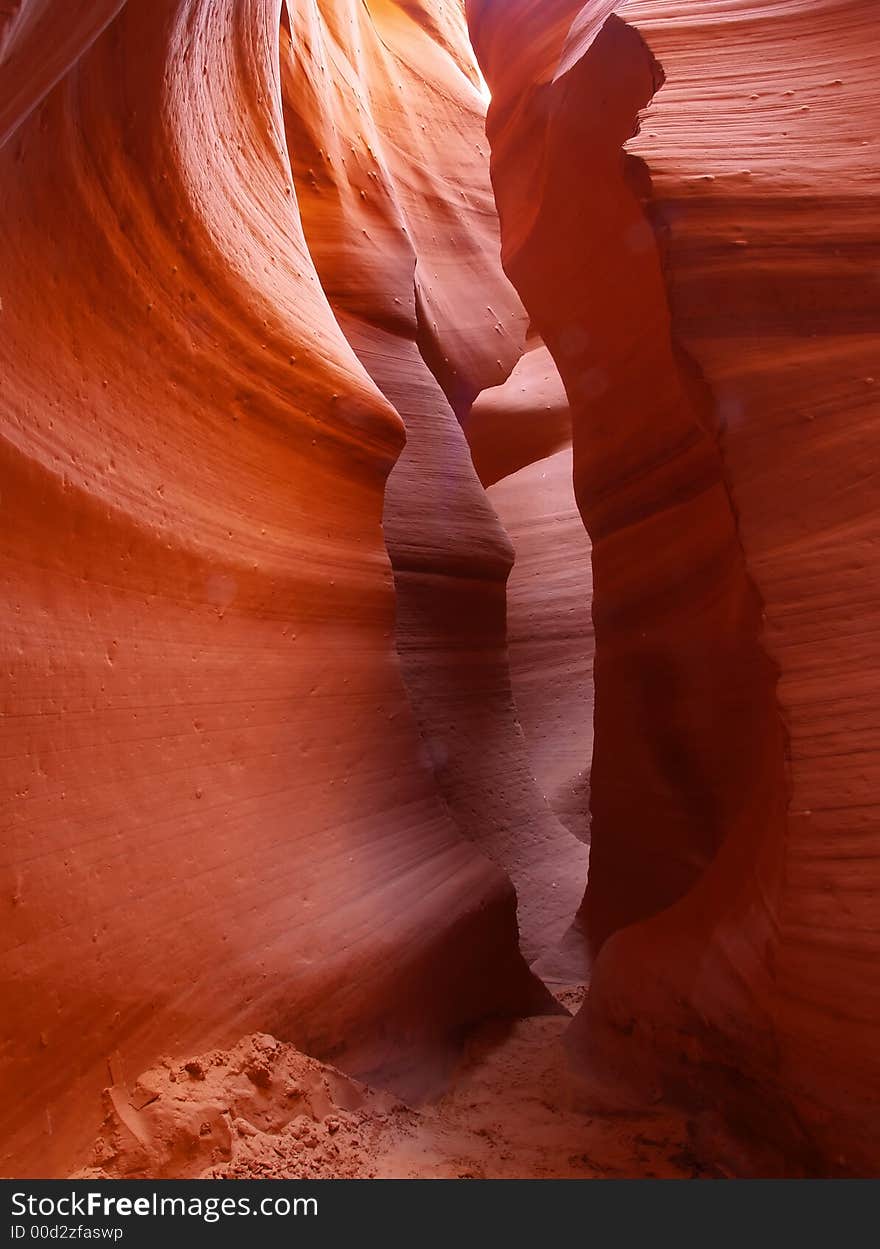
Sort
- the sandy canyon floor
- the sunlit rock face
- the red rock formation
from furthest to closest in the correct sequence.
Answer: the red rock formation → the sunlit rock face → the sandy canyon floor

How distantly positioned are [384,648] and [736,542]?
1036 millimetres

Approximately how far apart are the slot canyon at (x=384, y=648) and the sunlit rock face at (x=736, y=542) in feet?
0.03

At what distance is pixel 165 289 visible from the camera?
2.21 meters

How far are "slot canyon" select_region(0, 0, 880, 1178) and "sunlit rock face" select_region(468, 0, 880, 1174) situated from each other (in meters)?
0.01

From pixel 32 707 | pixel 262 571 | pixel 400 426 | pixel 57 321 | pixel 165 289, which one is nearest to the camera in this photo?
pixel 32 707

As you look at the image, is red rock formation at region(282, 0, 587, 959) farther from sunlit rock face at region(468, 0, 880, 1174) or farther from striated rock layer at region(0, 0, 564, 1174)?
striated rock layer at region(0, 0, 564, 1174)

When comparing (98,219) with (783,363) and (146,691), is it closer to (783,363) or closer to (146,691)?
(146,691)

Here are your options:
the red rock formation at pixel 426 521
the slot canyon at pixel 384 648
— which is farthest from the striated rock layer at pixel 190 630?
the red rock formation at pixel 426 521

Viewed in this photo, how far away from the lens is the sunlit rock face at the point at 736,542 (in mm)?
1715

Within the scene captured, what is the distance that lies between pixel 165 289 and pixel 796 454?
1.43 meters

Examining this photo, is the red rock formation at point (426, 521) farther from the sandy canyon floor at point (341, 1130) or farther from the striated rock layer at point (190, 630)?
the sandy canyon floor at point (341, 1130)

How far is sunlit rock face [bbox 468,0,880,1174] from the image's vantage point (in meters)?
1.71

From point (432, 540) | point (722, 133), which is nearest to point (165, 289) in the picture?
point (722, 133)

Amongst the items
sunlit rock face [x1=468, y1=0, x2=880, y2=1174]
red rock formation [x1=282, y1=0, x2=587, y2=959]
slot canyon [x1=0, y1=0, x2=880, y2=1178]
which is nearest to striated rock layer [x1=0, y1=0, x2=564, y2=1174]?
slot canyon [x1=0, y1=0, x2=880, y2=1178]
